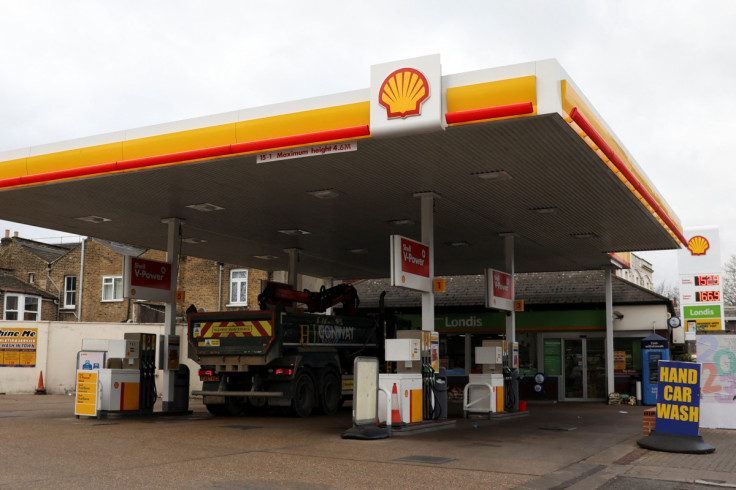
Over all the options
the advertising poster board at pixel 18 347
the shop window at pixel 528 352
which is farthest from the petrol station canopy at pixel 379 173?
the advertising poster board at pixel 18 347

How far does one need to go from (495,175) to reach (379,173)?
1.97 meters

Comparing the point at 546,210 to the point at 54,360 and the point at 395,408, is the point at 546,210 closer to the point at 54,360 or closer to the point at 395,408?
the point at 395,408

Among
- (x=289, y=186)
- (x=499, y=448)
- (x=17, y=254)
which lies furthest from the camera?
(x=17, y=254)

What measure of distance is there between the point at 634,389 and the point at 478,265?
594 centimetres

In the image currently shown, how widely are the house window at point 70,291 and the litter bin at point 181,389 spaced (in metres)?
23.2

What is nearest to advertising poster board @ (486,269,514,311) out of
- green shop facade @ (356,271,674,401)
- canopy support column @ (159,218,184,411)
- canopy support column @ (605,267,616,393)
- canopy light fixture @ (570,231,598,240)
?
canopy light fixture @ (570,231,598,240)

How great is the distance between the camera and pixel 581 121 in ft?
33.2

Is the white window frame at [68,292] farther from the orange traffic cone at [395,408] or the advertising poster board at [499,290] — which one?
the orange traffic cone at [395,408]

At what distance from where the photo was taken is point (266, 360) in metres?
15.9

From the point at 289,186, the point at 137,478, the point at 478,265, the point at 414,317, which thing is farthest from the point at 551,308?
the point at 137,478

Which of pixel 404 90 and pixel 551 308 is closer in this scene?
pixel 404 90

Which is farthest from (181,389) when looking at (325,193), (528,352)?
(528,352)

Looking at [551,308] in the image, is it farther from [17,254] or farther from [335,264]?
[17,254]

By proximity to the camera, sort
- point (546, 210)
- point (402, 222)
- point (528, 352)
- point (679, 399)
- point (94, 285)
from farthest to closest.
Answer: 1. point (94, 285)
2. point (528, 352)
3. point (402, 222)
4. point (546, 210)
5. point (679, 399)
